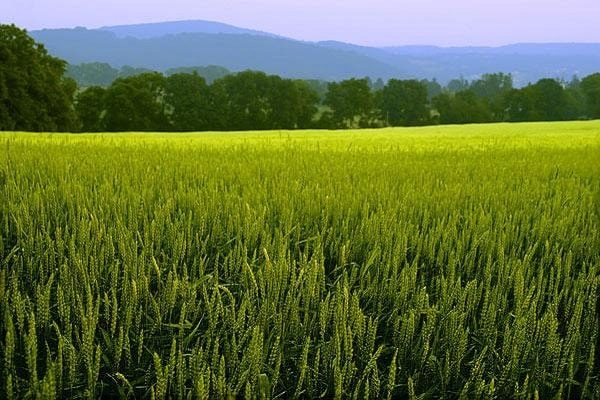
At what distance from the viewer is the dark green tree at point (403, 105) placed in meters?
59.9

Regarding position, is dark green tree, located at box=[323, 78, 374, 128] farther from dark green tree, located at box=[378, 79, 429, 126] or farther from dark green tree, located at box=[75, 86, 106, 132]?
dark green tree, located at box=[75, 86, 106, 132]

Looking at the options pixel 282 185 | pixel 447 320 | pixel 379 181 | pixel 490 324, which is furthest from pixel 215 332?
pixel 379 181

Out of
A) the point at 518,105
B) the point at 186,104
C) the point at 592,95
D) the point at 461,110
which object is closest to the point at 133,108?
the point at 186,104

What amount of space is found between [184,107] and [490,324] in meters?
51.4

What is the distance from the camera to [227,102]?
54.0 meters

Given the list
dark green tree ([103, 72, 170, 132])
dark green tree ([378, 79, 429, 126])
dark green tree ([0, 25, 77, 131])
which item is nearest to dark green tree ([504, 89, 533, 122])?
dark green tree ([378, 79, 429, 126])

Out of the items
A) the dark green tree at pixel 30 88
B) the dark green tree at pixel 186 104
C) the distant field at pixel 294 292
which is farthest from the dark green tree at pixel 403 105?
the distant field at pixel 294 292

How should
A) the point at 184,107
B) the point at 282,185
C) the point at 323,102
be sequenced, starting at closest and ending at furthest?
the point at 282,185
the point at 184,107
the point at 323,102

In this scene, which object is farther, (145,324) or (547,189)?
(547,189)

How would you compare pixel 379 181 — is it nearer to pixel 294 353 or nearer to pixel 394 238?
pixel 394 238

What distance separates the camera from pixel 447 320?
1.70 m

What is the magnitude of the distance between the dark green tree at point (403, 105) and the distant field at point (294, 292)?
56.6 m

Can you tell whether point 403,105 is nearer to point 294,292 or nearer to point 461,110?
point 461,110

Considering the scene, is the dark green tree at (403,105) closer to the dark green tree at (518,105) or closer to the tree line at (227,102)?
the tree line at (227,102)
